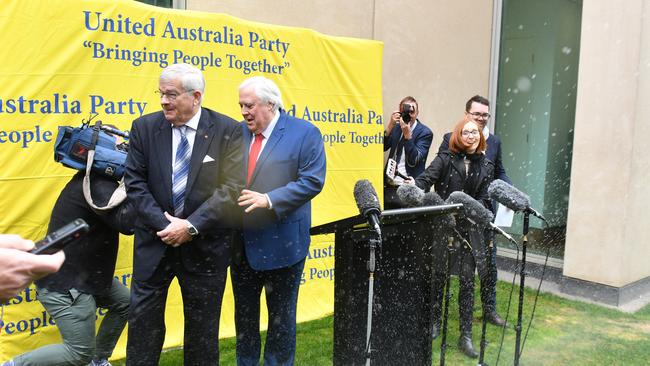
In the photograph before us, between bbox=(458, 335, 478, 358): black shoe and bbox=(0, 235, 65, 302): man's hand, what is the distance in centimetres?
363

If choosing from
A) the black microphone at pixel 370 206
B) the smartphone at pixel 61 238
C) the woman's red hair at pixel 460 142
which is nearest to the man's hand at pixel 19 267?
the smartphone at pixel 61 238

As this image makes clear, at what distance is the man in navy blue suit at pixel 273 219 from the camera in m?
3.45

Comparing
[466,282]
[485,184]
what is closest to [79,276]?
[466,282]

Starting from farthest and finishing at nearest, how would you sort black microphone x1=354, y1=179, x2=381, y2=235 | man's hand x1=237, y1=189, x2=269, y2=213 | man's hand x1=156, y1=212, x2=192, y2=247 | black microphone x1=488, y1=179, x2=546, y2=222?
1. black microphone x1=488, y1=179, x2=546, y2=222
2. man's hand x1=237, y1=189, x2=269, y2=213
3. man's hand x1=156, y1=212, x2=192, y2=247
4. black microphone x1=354, y1=179, x2=381, y2=235

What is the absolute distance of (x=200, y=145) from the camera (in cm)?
319

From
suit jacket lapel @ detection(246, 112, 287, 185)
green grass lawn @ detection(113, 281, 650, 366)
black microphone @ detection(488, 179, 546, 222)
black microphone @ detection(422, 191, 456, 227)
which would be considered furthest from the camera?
green grass lawn @ detection(113, 281, 650, 366)

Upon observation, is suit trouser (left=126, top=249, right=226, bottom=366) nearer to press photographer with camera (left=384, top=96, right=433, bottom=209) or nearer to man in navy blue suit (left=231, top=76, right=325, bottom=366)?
man in navy blue suit (left=231, top=76, right=325, bottom=366)

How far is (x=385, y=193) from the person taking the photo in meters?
6.39

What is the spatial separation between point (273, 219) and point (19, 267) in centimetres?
185

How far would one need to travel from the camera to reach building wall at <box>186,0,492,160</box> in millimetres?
6414

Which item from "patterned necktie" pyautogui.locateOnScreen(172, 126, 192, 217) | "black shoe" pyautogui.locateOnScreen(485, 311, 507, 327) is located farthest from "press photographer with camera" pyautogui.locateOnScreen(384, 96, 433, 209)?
"patterned necktie" pyautogui.locateOnScreen(172, 126, 192, 217)

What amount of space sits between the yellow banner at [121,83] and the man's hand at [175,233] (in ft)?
4.64

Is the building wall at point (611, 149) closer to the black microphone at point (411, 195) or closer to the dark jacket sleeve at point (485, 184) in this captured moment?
the dark jacket sleeve at point (485, 184)

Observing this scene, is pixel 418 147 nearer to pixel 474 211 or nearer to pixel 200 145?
pixel 474 211
